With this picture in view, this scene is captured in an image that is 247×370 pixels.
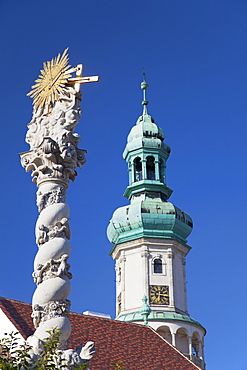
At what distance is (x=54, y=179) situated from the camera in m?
11.3

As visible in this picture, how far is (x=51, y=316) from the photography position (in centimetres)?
1020

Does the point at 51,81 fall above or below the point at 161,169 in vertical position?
below

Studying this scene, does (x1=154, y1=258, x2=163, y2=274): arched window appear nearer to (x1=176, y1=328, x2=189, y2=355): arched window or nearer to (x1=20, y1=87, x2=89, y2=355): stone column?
(x1=176, y1=328, x2=189, y2=355): arched window

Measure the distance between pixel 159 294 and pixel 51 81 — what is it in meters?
33.2

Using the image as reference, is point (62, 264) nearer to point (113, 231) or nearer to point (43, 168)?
point (43, 168)

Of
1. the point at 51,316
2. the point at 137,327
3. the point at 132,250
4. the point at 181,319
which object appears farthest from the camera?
the point at 132,250

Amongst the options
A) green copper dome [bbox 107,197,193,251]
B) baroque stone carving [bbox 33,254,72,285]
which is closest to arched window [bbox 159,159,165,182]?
green copper dome [bbox 107,197,193,251]

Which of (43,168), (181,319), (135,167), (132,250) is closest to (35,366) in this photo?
(43,168)

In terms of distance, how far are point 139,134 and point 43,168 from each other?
131 ft

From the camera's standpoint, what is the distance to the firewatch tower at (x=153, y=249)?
4334cm

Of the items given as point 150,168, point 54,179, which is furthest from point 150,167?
point 54,179

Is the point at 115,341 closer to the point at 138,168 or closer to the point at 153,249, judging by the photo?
the point at 153,249

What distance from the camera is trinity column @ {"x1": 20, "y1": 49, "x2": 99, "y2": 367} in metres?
10.2

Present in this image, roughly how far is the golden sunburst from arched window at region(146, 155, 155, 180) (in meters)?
36.6
